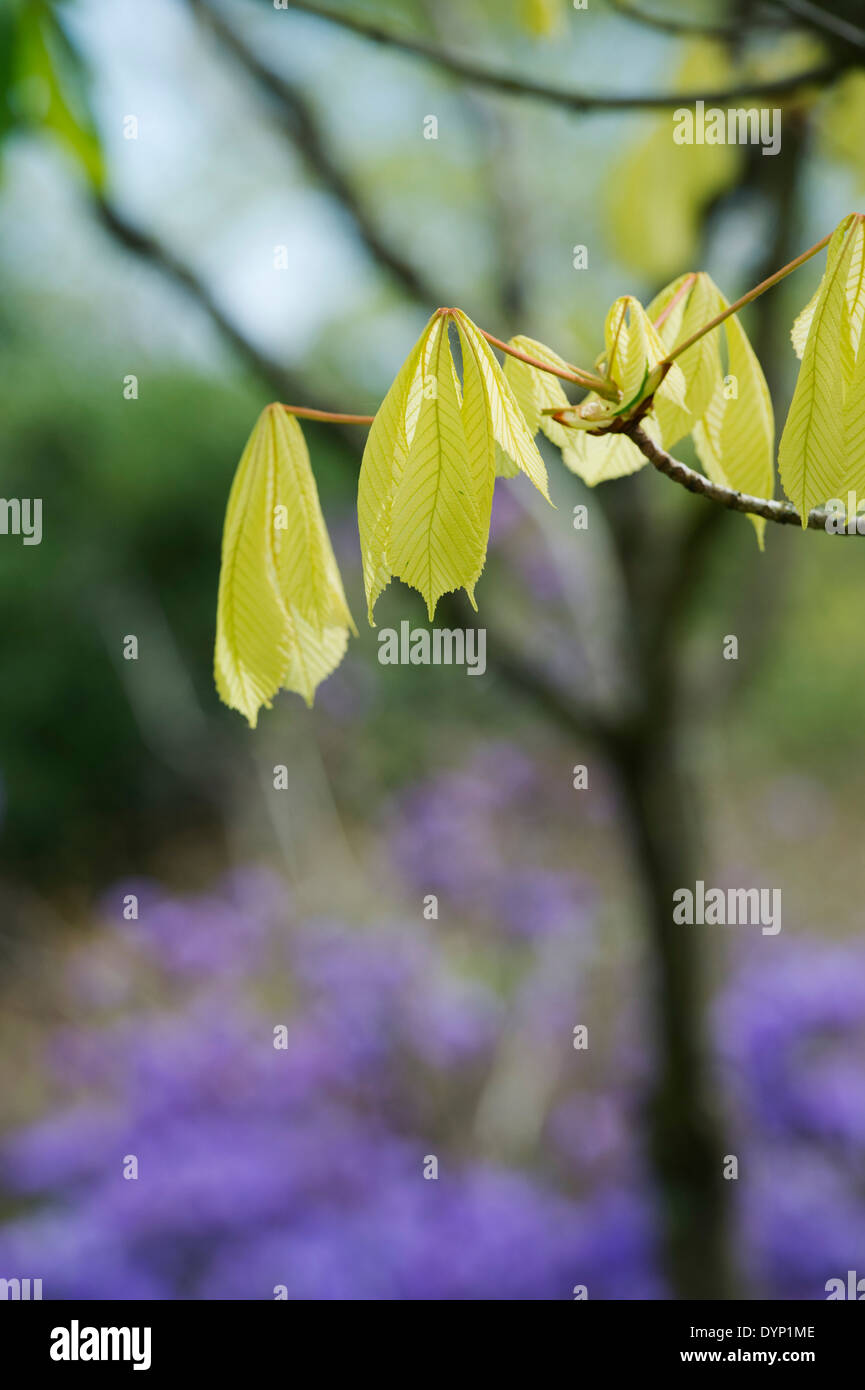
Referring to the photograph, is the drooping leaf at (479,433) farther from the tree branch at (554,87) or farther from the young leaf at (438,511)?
the tree branch at (554,87)

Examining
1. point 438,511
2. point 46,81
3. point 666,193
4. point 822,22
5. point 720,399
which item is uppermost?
point 666,193

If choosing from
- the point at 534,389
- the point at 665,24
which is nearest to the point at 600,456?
the point at 534,389

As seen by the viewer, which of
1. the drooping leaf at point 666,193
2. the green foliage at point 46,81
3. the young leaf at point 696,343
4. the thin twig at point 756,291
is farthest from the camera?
the drooping leaf at point 666,193

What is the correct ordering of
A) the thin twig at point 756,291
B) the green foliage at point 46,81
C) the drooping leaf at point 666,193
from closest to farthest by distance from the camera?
the thin twig at point 756,291
the green foliage at point 46,81
the drooping leaf at point 666,193

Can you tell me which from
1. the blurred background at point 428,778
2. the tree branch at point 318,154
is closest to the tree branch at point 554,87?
the blurred background at point 428,778

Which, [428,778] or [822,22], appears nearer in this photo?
[822,22]

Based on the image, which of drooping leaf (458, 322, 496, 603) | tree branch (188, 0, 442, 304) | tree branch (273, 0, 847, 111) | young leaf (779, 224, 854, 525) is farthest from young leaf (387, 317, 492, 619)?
tree branch (188, 0, 442, 304)

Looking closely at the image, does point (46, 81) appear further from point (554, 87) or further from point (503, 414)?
point (503, 414)
